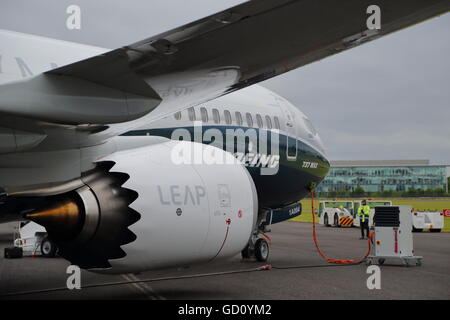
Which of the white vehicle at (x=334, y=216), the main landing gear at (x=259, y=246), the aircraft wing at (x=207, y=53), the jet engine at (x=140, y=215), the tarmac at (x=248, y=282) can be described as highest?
the aircraft wing at (x=207, y=53)

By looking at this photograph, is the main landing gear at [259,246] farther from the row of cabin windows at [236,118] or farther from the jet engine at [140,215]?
the jet engine at [140,215]

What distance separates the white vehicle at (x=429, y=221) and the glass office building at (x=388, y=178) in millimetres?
89409

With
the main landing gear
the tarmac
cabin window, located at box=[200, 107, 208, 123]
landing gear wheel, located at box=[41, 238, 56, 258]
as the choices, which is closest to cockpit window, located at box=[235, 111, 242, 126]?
cabin window, located at box=[200, 107, 208, 123]

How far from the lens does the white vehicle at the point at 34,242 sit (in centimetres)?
1490

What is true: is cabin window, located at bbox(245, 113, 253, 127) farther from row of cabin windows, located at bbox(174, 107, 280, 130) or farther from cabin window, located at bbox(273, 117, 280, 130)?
cabin window, located at bbox(273, 117, 280, 130)

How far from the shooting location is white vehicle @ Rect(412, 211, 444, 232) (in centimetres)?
2864

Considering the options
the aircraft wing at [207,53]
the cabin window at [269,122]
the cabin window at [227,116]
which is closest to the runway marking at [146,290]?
the cabin window at [227,116]

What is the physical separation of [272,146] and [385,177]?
114m

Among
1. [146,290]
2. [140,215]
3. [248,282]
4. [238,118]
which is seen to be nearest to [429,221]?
[238,118]

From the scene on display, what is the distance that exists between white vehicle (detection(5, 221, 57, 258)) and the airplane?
264 inches

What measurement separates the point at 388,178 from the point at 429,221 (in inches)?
3710

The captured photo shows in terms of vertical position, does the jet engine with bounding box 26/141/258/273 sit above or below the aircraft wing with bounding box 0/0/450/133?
below
